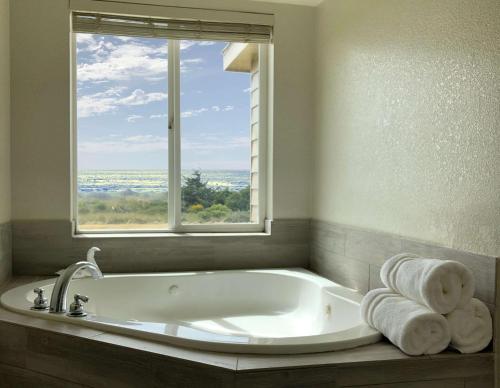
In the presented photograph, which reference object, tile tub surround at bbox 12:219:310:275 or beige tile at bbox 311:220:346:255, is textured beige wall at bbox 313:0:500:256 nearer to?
beige tile at bbox 311:220:346:255

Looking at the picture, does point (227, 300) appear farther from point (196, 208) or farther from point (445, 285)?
point (445, 285)

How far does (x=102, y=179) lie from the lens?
344cm

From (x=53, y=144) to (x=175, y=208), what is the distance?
0.85 meters

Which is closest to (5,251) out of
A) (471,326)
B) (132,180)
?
(132,180)

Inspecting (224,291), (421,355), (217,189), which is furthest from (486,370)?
(217,189)

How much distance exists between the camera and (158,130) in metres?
3.50

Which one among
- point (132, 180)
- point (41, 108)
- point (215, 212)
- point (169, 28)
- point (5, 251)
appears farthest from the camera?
point (215, 212)

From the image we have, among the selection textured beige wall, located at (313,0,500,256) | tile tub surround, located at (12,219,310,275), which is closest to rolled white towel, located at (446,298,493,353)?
textured beige wall, located at (313,0,500,256)

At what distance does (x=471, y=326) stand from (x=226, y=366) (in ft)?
2.79

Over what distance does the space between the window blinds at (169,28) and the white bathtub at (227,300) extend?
150 cm

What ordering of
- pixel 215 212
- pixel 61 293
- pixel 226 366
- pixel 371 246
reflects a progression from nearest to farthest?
1. pixel 226 366
2. pixel 61 293
3. pixel 371 246
4. pixel 215 212

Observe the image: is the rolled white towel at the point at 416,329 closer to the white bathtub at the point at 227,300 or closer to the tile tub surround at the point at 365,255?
the tile tub surround at the point at 365,255

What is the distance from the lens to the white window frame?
132 inches

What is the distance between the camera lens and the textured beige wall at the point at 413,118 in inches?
73.8
